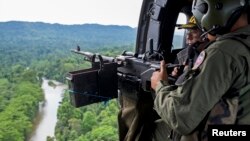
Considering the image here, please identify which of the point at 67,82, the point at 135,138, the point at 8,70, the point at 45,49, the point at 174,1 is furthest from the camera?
the point at 8,70

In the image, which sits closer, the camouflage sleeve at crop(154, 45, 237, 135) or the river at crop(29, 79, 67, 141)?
the camouflage sleeve at crop(154, 45, 237, 135)

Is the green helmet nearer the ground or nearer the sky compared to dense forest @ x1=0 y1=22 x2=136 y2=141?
nearer the sky

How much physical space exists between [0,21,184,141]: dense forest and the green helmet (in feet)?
24.3

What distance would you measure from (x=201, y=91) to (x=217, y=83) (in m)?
0.05

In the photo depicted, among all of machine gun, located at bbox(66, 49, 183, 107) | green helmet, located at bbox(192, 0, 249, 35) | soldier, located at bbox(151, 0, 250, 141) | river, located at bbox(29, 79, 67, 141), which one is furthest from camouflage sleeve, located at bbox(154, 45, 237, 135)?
river, located at bbox(29, 79, 67, 141)

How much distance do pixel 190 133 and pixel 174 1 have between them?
71.2 inches

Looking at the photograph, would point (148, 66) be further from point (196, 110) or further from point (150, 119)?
point (196, 110)

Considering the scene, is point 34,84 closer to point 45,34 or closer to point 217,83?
point 45,34

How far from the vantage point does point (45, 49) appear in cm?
1515

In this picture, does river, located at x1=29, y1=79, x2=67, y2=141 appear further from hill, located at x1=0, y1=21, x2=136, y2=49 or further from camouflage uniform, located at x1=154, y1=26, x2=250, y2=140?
camouflage uniform, located at x1=154, y1=26, x2=250, y2=140

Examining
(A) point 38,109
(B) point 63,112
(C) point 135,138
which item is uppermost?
(C) point 135,138

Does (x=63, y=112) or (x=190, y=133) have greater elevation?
(x=190, y=133)

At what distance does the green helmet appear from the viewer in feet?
3.78

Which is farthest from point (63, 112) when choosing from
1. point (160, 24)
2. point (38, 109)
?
point (160, 24)
